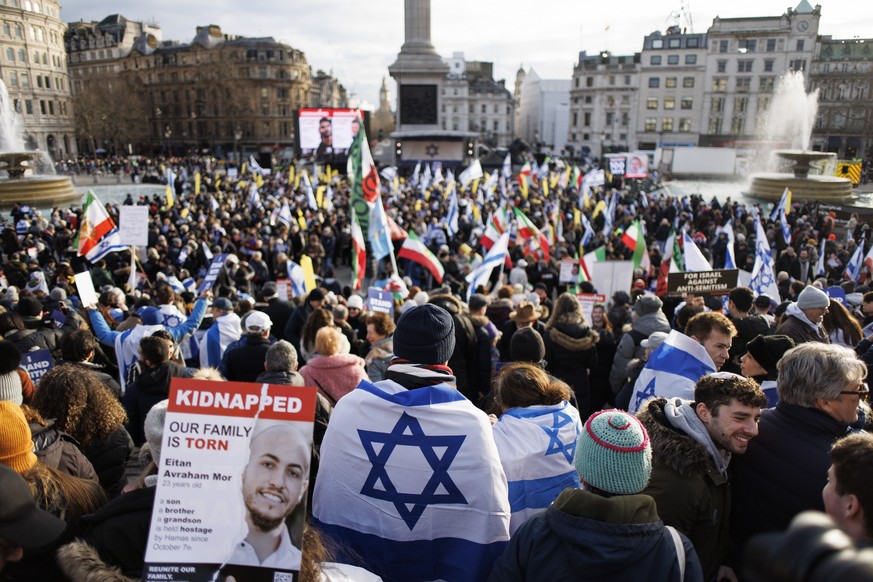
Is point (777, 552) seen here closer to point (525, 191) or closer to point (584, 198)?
point (584, 198)

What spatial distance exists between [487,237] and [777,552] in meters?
13.1

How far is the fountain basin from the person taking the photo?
26375 mm

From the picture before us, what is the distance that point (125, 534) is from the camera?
6.86 ft

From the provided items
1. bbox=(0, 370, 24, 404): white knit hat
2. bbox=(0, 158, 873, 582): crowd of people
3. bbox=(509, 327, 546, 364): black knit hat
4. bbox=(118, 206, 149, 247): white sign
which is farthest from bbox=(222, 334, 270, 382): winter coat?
bbox=(118, 206, 149, 247): white sign

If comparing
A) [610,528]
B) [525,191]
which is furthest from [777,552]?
[525,191]

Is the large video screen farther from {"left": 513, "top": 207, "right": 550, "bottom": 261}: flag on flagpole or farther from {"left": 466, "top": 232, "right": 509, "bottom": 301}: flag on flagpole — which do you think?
{"left": 466, "top": 232, "right": 509, "bottom": 301}: flag on flagpole

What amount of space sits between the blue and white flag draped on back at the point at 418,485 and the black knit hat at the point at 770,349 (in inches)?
91.1

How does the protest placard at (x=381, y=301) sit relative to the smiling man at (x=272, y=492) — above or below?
below

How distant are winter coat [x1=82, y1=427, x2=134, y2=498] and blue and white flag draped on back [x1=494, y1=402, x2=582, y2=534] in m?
2.42

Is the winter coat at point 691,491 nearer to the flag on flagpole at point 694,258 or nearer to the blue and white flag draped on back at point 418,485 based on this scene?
the blue and white flag draped on back at point 418,485

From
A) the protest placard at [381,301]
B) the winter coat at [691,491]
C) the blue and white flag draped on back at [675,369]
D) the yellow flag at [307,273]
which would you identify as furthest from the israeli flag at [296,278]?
the winter coat at [691,491]

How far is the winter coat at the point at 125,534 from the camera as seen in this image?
208 centimetres

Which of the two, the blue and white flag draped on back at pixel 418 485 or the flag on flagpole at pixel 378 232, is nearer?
the blue and white flag draped on back at pixel 418 485

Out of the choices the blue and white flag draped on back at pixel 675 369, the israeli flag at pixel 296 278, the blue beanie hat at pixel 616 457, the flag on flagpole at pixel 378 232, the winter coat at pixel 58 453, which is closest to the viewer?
the blue beanie hat at pixel 616 457
